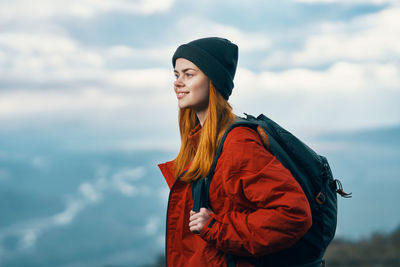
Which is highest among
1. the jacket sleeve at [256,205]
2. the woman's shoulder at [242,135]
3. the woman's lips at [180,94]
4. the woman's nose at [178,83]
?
the woman's nose at [178,83]

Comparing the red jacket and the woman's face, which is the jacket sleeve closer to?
the red jacket

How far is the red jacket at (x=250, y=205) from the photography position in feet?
7.09

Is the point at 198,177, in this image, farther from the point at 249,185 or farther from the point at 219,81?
the point at 219,81

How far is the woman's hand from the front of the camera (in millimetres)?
2318

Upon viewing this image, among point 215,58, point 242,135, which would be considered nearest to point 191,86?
point 215,58

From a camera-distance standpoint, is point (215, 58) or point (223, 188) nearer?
point (223, 188)

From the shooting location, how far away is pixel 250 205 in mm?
2287

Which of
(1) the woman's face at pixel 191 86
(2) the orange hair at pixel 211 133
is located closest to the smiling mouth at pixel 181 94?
(1) the woman's face at pixel 191 86

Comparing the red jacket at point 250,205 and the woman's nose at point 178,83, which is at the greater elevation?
the woman's nose at point 178,83

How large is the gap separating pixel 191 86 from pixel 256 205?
840 millimetres

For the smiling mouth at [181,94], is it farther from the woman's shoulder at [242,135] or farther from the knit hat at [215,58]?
the woman's shoulder at [242,135]

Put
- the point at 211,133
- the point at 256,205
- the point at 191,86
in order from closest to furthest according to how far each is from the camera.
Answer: the point at 256,205, the point at 211,133, the point at 191,86

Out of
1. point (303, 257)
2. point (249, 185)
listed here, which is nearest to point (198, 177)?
point (249, 185)

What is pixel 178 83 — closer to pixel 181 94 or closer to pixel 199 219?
pixel 181 94
